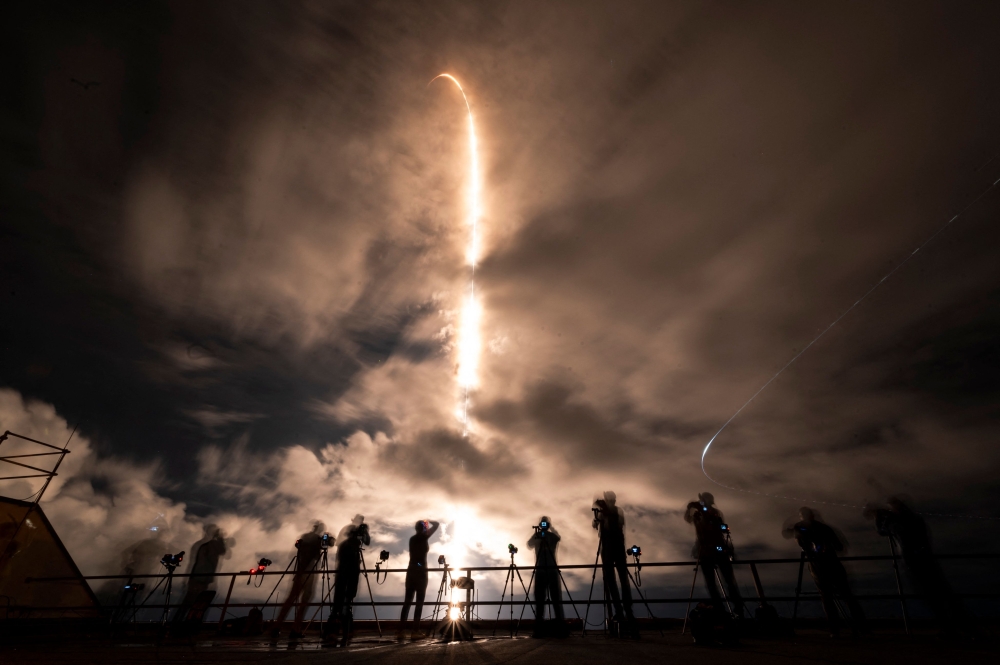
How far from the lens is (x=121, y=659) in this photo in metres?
5.12

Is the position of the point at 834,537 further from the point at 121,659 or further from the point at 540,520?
the point at 121,659

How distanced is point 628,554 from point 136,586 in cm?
1223

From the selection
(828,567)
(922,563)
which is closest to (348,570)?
(828,567)

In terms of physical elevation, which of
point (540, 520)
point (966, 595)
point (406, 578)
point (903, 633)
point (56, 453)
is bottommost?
point (903, 633)

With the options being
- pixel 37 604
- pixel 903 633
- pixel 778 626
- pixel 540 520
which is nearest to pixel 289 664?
pixel 540 520

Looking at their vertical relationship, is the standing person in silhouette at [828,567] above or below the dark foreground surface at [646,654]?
above

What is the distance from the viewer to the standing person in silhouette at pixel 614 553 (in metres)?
7.38

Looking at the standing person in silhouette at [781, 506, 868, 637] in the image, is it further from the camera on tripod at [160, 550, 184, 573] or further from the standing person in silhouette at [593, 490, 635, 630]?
the camera on tripod at [160, 550, 184, 573]

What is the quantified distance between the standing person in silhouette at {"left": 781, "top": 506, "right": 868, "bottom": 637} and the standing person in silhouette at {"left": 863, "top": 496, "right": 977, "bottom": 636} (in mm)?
809

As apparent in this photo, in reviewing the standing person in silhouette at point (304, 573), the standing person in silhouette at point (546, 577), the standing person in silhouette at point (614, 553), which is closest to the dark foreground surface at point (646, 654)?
the standing person in silhouette at point (614, 553)

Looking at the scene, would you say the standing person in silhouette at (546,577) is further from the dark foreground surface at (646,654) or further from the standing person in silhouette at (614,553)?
the dark foreground surface at (646,654)

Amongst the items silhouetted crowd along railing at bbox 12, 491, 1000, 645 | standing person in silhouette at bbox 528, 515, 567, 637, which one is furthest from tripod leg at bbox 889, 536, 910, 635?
standing person in silhouette at bbox 528, 515, 567, 637

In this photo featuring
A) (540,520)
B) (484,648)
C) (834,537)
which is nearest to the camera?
(484,648)

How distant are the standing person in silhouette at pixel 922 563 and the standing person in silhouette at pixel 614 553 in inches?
171
